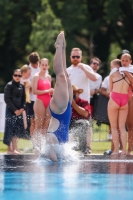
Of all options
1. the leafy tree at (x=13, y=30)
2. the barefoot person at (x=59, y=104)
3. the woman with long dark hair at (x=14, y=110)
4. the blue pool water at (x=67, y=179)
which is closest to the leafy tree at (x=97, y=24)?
the leafy tree at (x=13, y=30)

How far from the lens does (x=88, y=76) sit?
12305 mm

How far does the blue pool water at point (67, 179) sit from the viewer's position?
6.39 m

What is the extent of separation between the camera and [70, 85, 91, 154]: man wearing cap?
1195 centimetres

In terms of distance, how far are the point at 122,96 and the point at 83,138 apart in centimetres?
107

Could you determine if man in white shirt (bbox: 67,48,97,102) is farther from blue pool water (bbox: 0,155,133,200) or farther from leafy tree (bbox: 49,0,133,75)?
leafy tree (bbox: 49,0,133,75)

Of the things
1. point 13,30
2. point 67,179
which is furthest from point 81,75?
point 13,30

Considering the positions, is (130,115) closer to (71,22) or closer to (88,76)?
(88,76)

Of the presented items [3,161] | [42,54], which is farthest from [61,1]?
[3,161]

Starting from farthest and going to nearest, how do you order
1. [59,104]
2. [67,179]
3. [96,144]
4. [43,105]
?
[96,144] → [43,105] → [59,104] → [67,179]

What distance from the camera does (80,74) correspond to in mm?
12359

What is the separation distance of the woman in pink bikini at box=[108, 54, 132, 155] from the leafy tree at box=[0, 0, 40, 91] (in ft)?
82.4

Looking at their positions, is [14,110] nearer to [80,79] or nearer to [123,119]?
[80,79]

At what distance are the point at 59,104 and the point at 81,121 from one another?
308 centimetres

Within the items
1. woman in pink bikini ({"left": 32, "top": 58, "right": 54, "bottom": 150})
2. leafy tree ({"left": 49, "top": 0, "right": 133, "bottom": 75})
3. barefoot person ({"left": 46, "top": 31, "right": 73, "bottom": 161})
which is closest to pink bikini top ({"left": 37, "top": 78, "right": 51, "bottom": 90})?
woman in pink bikini ({"left": 32, "top": 58, "right": 54, "bottom": 150})
